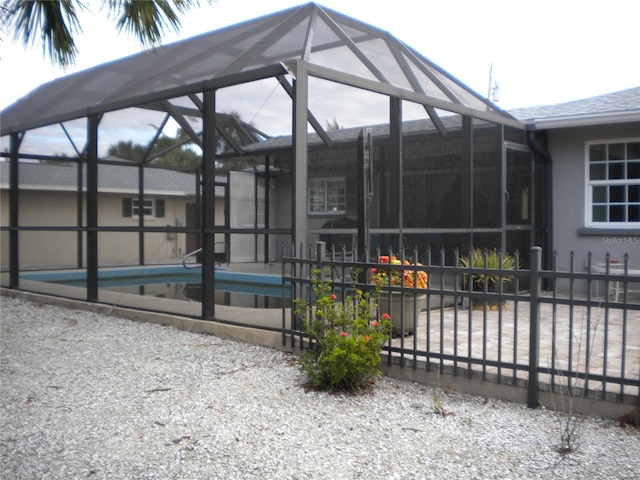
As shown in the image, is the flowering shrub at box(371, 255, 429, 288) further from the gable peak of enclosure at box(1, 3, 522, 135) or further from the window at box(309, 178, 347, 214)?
the gable peak of enclosure at box(1, 3, 522, 135)

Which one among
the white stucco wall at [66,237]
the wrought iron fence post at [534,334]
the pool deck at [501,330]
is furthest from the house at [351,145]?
the white stucco wall at [66,237]

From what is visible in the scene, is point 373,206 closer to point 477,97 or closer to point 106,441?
point 477,97

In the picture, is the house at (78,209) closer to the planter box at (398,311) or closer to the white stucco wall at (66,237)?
the white stucco wall at (66,237)

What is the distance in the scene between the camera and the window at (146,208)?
714 inches

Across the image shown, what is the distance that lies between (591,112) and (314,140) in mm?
4734

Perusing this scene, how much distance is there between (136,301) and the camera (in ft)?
27.2

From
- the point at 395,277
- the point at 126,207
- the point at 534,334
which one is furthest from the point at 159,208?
the point at 534,334

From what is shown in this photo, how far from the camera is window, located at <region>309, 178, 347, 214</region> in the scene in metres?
6.09

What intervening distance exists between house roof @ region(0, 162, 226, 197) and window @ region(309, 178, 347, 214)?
7877 millimetres

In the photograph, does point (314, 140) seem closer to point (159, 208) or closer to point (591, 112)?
point (591, 112)

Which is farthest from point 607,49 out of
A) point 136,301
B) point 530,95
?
point 136,301

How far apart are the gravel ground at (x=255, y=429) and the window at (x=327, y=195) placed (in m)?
1.64

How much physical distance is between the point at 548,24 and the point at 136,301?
2241 centimetres

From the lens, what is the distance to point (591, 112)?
8.61m
